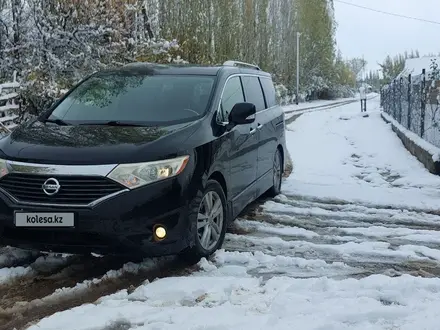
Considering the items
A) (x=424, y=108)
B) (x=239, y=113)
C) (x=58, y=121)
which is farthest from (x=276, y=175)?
(x=424, y=108)

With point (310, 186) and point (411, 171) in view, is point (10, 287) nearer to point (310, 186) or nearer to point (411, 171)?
point (310, 186)

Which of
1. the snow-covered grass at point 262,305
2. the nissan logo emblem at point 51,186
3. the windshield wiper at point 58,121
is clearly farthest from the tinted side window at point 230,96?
the nissan logo emblem at point 51,186

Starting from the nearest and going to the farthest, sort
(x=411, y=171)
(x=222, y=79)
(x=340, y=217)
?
(x=222, y=79) < (x=340, y=217) < (x=411, y=171)

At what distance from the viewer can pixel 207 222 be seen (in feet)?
15.7

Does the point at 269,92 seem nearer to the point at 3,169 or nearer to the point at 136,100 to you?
the point at 136,100

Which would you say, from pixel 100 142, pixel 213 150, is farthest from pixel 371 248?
pixel 100 142

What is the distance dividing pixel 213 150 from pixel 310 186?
411 cm

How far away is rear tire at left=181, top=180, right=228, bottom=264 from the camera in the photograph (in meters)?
4.45

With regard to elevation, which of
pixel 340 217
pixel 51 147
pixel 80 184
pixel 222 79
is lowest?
pixel 340 217

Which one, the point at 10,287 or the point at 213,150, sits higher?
the point at 213,150

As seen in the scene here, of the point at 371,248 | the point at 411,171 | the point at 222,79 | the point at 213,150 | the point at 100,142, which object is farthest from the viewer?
the point at 411,171

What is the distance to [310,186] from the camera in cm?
862

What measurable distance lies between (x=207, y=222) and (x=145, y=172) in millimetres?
914

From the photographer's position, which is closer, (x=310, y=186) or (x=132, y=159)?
(x=132, y=159)
